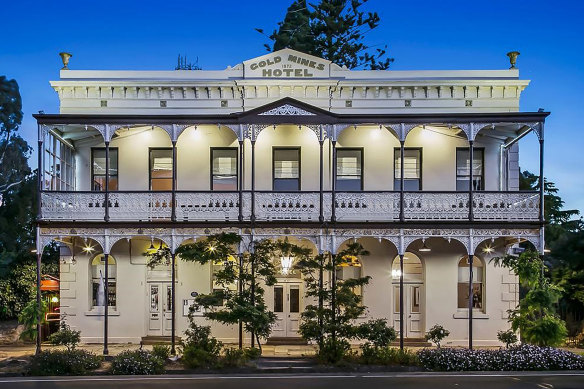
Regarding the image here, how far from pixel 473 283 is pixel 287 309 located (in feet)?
23.6

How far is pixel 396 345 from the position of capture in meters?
22.0

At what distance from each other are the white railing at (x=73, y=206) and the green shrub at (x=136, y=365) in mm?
5379

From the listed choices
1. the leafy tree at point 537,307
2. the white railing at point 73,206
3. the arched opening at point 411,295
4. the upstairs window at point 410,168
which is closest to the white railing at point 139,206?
the white railing at point 73,206

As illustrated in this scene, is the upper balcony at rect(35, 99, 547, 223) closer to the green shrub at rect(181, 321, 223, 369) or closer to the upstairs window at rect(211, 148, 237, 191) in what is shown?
the upstairs window at rect(211, 148, 237, 191)

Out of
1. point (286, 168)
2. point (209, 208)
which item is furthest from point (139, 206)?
point (286, 168)

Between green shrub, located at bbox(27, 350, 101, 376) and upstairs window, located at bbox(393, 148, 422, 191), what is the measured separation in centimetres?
1267

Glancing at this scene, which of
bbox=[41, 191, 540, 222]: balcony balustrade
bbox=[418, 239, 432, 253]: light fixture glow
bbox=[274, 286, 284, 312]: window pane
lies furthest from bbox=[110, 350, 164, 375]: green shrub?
bbox=[418, 239, 432, 253]: light fixture glow

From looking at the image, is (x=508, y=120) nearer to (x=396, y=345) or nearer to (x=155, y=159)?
(x=396, y=345)

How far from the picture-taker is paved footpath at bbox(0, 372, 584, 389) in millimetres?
15898

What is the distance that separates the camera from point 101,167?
2355cm

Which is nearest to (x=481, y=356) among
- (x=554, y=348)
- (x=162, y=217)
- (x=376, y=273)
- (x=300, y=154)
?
(x=554, y=348)

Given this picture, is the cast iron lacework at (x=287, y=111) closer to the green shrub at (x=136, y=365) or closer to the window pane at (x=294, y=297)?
the window pane at (x=294, y=297)

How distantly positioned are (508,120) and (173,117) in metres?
11.4

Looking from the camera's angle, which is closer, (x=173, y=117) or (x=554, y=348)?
(x=554, y=348)
